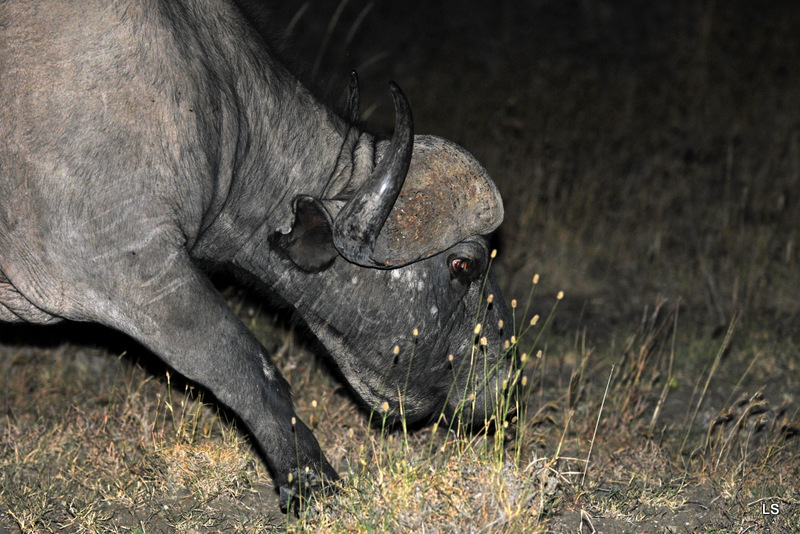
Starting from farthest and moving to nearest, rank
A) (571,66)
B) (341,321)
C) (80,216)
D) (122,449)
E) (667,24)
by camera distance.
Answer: (667,24)
(571,66)
(122,449)
(341,321)
(80,216)

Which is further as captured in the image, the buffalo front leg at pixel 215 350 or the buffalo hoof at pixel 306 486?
the buffalo hoof at pixel 306 486

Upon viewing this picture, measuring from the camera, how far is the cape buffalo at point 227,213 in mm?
3625

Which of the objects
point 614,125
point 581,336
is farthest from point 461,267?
point 614,125

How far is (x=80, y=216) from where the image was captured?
3.61 m

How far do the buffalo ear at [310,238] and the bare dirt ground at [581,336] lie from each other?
0.75 m

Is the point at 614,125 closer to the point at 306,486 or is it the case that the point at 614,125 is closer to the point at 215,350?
the point at 306,486

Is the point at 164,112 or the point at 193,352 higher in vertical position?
the point at 164,112

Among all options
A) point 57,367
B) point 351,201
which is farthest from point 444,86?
point 351,201

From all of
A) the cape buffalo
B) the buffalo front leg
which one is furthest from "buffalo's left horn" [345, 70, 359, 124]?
the buffalo front leg

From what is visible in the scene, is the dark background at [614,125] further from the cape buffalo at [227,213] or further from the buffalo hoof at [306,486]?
the buffalo hoof at [306,486]

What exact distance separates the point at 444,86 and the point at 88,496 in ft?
26.1

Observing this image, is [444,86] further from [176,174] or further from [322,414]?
[176,174]

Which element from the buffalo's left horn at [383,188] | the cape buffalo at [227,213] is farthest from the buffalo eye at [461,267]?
the buffalo's left horn at [383,188]

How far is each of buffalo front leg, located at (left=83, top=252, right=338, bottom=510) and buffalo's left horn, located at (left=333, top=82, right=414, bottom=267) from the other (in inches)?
25.6
